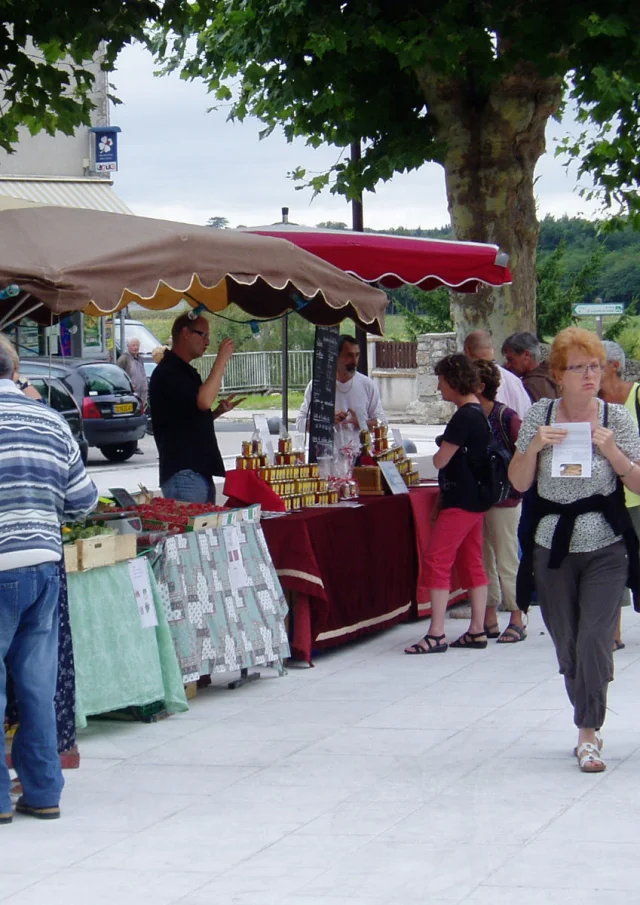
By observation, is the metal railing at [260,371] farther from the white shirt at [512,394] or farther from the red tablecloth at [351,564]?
the red tablecloth at [351,564]

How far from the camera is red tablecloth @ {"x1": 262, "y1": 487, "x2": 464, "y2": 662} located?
8.39m

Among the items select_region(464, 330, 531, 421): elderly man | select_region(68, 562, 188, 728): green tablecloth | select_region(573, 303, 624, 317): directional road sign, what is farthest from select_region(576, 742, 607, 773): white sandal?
select_region(573, 303, 624, 317): directional road sign

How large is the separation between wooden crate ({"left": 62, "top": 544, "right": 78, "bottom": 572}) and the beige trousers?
360cm

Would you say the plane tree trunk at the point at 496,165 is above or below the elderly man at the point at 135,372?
above

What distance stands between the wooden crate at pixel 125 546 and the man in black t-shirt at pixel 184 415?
1570mm

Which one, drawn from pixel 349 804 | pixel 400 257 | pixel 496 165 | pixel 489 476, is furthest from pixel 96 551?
pixel 496 165

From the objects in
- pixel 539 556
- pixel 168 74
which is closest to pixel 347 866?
pixel 539 556

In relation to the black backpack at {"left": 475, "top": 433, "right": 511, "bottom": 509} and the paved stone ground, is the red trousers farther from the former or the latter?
the paved stone ground

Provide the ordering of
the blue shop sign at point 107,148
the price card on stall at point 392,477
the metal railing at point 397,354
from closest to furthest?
1. the price card on stall at point 392,477
2. the blue shop sign at point 107,148
3. the metal railing at point 397,354

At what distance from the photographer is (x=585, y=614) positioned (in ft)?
19.7

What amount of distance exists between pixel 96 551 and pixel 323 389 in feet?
12.4

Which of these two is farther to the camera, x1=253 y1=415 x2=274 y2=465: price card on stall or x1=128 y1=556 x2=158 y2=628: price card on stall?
x1=253 y1=415 x2=274 y2=465: price card on stall

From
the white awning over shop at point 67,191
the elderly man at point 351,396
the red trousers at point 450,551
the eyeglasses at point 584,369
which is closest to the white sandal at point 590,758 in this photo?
the eyeglasses at point 584,369

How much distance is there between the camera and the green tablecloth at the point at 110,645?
263 inches
